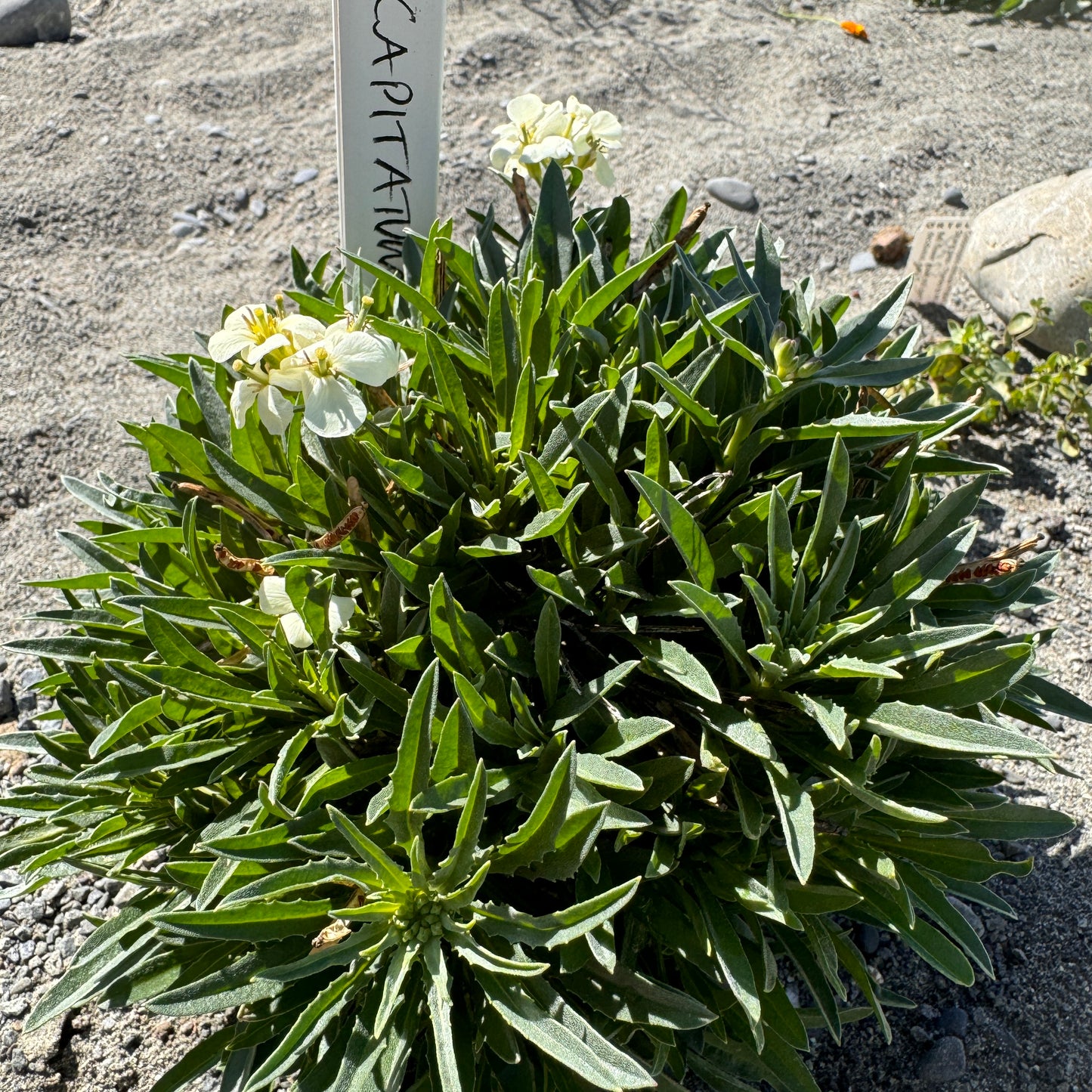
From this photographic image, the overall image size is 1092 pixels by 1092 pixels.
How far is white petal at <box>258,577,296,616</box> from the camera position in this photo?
1321 mm

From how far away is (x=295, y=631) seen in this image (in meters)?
1.29

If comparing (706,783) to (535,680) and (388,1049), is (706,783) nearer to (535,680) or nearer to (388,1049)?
(535,680)

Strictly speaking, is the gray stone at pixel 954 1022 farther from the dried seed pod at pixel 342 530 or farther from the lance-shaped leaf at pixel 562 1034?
the dried seed pod at pixel 342 530

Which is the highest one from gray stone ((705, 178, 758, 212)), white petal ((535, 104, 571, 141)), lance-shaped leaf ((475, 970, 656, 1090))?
white petal ((535, 104, 571, 141))

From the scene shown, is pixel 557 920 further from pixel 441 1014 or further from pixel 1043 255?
pixel 1043 255

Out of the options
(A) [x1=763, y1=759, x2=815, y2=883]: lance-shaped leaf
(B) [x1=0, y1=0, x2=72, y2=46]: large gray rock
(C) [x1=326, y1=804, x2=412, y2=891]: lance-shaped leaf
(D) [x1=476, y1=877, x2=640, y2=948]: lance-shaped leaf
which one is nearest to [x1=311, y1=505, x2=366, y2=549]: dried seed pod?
(C) [x1=326, y1=804, x2=412, y2=891]: lance-shaped leaf

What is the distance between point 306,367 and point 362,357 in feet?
0.22

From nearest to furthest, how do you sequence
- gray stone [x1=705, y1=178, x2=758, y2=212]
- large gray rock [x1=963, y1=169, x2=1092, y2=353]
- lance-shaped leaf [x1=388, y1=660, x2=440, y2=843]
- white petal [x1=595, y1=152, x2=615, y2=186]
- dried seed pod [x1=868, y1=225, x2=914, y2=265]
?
1. lance-shaped leaf [x1=388, y1=660, x2=440, y2=843]
2. white petal [x1=595, y1=152, x2=615, y2=186]
3. large gray rock [x1=963, y1=169, x2=1092, y2=353]
4. dried seed pod [x1=868, y1=225, x2=914, y2=265]
5. gray stone [x1=705, y1=178, x2=758, y2=212]

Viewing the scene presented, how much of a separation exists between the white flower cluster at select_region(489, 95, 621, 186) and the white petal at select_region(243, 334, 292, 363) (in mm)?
686

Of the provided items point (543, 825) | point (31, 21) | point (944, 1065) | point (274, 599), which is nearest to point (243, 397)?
point (274, 599)

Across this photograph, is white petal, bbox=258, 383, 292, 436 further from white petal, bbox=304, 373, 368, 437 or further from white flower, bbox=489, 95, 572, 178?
white flower, bbox=489, 95, 572, 178

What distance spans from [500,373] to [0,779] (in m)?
1.31

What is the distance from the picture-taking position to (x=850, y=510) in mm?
1556

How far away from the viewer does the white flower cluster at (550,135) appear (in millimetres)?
1734
